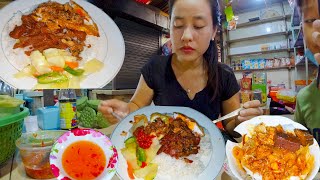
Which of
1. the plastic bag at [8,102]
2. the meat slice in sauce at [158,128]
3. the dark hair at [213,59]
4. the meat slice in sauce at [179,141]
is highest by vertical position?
the dark hair at [213,59]

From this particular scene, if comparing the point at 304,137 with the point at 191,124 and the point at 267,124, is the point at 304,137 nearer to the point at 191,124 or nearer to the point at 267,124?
the point at 267,124

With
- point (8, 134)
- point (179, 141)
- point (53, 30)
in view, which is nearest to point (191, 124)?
point (179, 141)

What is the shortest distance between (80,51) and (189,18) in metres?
0.61

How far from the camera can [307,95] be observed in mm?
1261

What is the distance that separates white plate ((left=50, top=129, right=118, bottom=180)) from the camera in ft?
2.09

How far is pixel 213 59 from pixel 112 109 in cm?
76

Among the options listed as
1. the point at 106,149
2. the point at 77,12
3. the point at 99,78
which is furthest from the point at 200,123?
Answer: the point at 77,12

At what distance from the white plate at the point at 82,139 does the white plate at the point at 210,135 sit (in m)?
0.09

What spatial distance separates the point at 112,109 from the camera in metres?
1.00

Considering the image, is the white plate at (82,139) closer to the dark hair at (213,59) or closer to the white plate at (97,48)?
the white plate at (97,48)

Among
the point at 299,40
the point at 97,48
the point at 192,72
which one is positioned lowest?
the point at 192,72

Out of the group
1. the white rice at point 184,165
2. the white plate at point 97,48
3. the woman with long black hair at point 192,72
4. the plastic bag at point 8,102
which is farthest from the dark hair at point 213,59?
the plastic bag at point 8,102

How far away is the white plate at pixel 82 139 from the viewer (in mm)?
637

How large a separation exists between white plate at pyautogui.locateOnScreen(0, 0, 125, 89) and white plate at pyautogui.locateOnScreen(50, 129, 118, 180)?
14.6 inches
